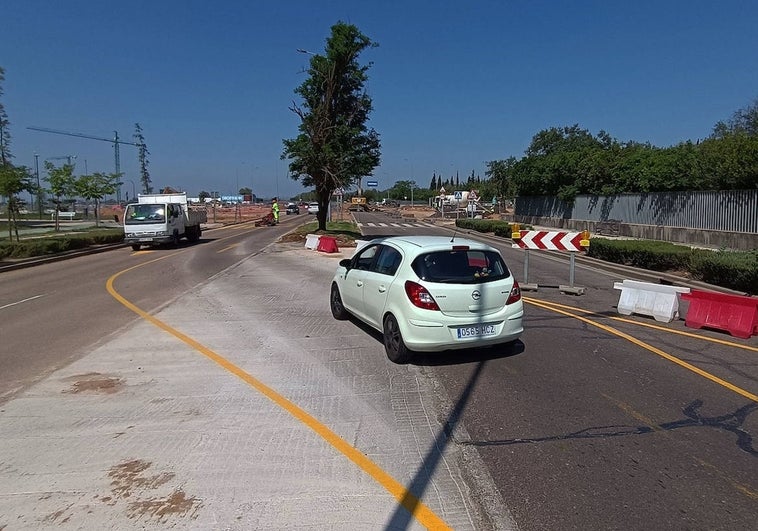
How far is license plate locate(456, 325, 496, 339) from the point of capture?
22.9 ft

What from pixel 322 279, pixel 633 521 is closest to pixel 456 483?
pixel 633 521

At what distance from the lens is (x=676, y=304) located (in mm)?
9922

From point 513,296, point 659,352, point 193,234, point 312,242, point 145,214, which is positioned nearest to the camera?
point 513,296

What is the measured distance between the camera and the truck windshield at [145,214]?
26.8 m

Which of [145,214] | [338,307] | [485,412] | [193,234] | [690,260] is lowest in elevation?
[193,234]

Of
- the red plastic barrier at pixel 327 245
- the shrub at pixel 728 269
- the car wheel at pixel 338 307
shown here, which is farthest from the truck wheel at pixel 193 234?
the shrub at pixel 728 269

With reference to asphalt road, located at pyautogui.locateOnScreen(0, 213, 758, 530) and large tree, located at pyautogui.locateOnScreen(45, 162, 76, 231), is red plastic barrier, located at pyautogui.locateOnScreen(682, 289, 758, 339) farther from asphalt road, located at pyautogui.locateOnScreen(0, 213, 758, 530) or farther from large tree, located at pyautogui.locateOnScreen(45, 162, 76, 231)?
large tree, located at pyautogui.locateOnScreen(45, 162, 76, 231)

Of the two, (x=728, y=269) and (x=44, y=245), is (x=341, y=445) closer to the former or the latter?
(x=728, y=269)

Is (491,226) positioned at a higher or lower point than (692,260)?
lower

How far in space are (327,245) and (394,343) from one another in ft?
56.2

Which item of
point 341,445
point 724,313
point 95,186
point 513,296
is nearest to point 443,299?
point 513,296

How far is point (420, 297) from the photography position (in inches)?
274

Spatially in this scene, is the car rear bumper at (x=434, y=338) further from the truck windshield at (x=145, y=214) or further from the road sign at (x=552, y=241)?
the truck windshield at (x=145, y=214)

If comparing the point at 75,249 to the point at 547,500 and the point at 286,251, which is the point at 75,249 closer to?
the point at 286,251
